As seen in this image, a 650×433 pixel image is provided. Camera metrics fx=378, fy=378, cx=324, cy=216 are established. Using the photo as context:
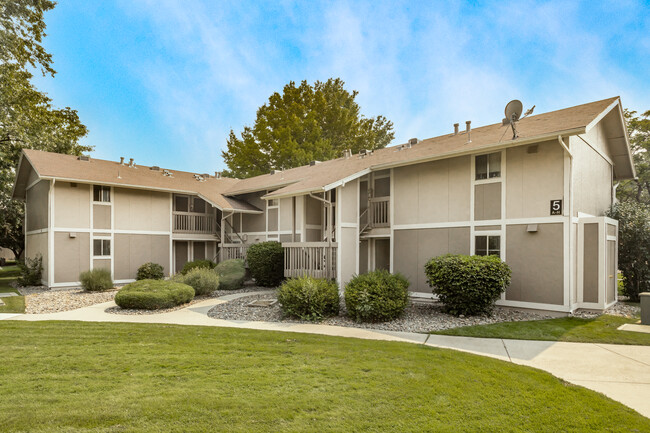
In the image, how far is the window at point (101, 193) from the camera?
1704 centimetres

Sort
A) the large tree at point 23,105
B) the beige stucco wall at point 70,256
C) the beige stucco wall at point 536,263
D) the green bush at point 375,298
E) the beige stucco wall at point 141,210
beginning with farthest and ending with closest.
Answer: the beige stucco wall at point 141,210 < the beige stucco wall at point 70,256 < the large tree at point 23,105 < the beige stucco wall at point 536,263 < the green bush at point 375,298

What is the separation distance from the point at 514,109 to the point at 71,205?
17.5 m

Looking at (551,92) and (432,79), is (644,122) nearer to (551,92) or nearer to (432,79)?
(551,92)

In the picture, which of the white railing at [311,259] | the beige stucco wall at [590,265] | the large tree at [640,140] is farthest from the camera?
the large tree at [640,140]

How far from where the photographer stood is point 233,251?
18.1 m

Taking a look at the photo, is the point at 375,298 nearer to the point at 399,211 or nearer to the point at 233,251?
the point at 399,211

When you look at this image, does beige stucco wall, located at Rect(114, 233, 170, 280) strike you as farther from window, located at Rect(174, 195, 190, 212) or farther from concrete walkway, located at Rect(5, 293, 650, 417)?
concrete walkway, located at Rect(5, 293, 650, 417)

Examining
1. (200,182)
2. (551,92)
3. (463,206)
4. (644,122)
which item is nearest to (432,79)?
(551,92)

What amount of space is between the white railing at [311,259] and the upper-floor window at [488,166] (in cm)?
501

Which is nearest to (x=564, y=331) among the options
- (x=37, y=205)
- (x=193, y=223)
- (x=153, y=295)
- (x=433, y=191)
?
(x=433, y=191)

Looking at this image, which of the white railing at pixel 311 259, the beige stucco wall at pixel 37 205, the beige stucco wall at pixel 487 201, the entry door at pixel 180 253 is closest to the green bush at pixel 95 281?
the beige stucco wall at pixel 37 205

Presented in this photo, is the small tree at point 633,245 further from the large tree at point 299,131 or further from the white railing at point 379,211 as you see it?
the large tree at point 299,131

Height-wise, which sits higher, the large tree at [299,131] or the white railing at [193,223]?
the large tree at [299,131]

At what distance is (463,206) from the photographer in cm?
1154
